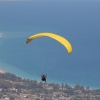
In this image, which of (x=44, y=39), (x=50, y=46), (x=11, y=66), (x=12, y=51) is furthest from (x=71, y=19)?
(x=11, y=66)

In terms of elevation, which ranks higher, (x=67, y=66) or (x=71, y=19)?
(x=71, y=19)

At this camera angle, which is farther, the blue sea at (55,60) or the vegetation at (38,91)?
the blue sea at (55,60)

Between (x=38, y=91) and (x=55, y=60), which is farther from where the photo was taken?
(x=55, y=60)

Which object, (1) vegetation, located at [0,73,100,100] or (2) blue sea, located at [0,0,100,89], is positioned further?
(2) blue sea, located at [0,0,100,89]

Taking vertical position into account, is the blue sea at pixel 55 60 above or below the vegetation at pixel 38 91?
above

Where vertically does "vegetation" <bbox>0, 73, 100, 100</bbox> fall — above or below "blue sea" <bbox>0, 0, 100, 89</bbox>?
below

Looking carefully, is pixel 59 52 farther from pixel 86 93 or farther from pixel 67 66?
pixel 86 93

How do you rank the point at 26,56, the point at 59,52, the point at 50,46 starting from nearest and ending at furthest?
the point at 26,56 < the point at 59,52 < the point at 50,46

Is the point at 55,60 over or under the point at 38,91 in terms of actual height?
over

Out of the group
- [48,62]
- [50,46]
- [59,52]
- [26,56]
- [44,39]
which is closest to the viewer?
[48,62]

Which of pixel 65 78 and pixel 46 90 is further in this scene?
pixel 65 78

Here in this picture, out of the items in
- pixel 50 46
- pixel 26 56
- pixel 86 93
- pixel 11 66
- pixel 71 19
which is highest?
pixel 71 19
